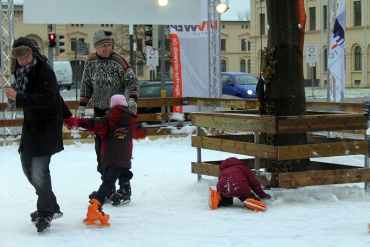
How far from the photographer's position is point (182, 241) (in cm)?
635

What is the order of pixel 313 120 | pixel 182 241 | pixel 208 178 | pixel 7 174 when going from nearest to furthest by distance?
pixel 182 241 < pixel 313 120 < pixel 208 178 < pixel 7 174

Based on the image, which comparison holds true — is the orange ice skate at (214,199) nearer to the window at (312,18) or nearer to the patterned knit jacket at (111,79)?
the patterned knit jacket at (111,79)

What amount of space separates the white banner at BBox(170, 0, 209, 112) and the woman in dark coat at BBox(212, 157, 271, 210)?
11768 millimetres

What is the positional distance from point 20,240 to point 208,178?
4.07 meters

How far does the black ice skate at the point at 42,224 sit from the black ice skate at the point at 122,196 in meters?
1.38

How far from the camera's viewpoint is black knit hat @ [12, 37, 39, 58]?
6.64m

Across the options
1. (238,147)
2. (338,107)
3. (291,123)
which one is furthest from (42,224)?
(338,107)

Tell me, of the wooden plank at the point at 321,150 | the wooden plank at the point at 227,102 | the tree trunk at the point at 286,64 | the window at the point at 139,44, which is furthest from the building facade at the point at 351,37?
the wooden plank at the point at 321,150

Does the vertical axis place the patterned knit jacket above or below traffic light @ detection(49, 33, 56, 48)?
below

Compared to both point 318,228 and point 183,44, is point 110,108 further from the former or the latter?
point 183,44

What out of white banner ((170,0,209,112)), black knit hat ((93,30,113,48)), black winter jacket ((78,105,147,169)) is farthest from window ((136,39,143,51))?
black winter jacket ((78,105,147,169))

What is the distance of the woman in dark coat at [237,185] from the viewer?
25.2 feet

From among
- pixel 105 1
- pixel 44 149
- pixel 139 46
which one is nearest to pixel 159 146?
pixel 105 1

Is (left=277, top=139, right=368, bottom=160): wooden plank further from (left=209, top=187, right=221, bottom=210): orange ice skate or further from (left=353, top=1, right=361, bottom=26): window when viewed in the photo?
(left=353, top=1, right=361, bottom=26): window
